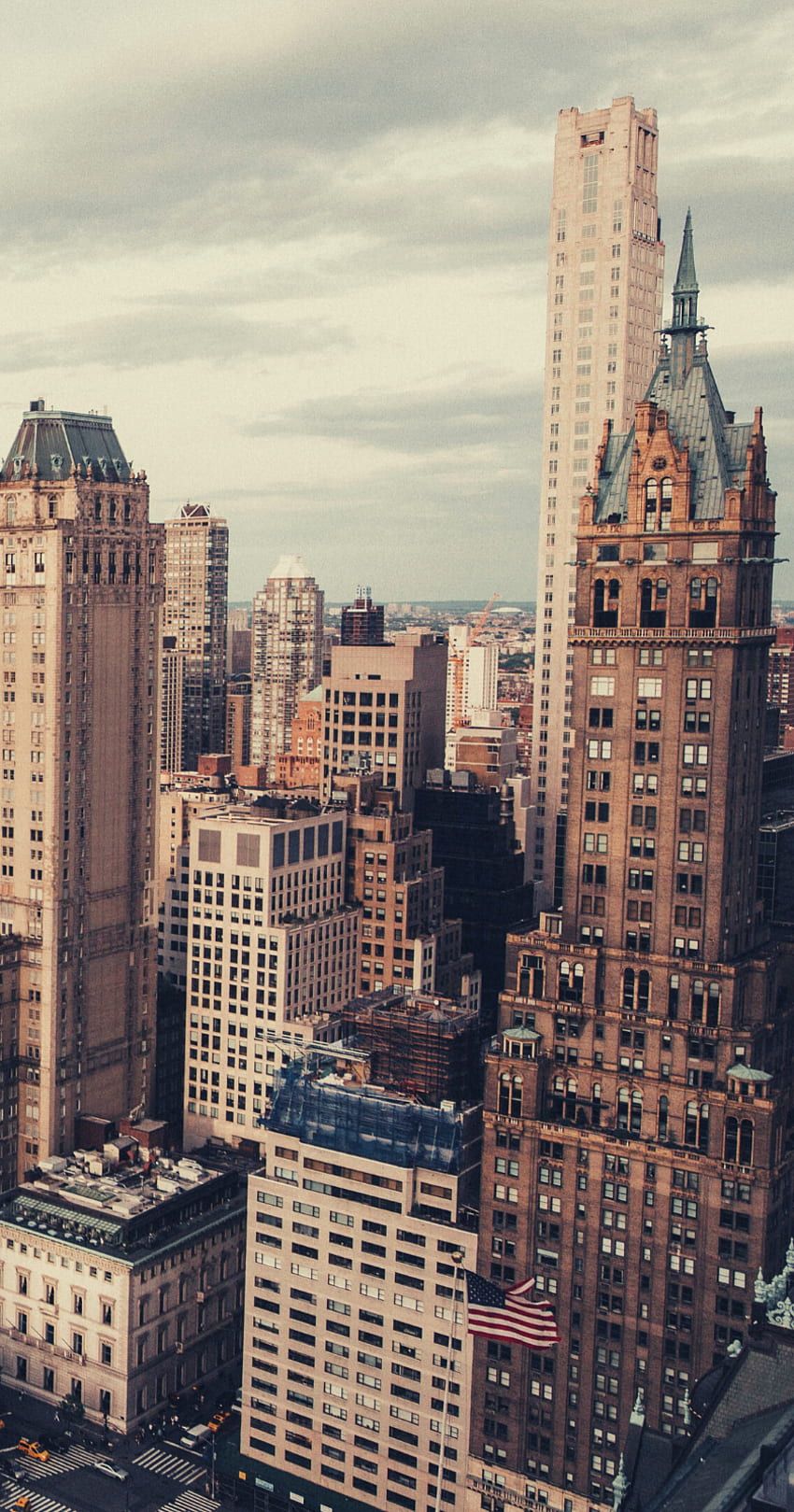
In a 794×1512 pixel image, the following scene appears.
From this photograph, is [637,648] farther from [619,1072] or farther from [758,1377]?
[758,1377]

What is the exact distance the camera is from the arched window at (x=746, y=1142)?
138875 mm

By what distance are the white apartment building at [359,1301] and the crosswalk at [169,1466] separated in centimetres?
700

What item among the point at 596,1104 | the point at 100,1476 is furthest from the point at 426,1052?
the point at 100,1476

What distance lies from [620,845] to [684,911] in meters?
9.39

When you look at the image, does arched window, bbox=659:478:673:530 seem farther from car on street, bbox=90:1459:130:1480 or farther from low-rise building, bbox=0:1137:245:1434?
car on street, bbox=90:1459:130:1480

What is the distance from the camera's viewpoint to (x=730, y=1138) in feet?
459

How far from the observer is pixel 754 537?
151 m

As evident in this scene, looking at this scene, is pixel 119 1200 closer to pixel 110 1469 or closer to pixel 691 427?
pixel 110 1469

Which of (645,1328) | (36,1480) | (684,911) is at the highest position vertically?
(684,911)

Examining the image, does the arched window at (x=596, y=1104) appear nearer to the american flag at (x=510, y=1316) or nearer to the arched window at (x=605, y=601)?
the american flag at (x=510, y=1316)

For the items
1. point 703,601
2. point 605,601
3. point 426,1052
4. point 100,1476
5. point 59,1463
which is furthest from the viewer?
point 59,1463

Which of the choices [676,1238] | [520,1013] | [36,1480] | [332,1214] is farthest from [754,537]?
[36,1480]

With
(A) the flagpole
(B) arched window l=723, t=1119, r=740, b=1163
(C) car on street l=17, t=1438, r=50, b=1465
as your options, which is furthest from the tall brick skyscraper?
(C) car on street l=17, t=1438, r=50, b=1465

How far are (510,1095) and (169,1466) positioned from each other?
6051 centimetres
